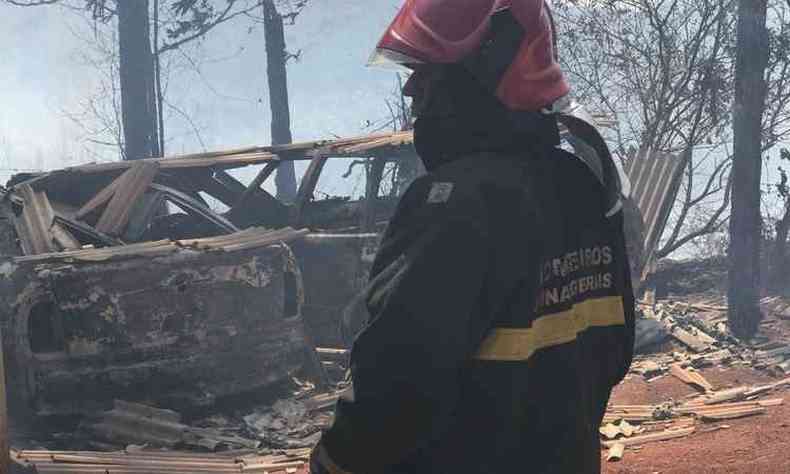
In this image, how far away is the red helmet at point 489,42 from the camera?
4.67 ft

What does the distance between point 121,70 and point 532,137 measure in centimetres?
1841

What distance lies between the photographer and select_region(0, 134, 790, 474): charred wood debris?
5.29 meters

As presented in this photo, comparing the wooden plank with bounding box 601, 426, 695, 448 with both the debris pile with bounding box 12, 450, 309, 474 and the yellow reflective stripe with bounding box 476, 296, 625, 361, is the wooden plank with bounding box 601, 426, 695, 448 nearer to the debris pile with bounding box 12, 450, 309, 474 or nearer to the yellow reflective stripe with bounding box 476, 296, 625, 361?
the debris pile with bounding box 12, 450, 309, 474

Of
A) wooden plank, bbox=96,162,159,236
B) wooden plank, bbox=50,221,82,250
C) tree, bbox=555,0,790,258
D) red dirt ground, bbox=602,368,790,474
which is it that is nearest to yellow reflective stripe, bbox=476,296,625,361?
red dirt ground, bbox=602,368,790,474

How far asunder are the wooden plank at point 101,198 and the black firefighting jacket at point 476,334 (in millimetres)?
6014

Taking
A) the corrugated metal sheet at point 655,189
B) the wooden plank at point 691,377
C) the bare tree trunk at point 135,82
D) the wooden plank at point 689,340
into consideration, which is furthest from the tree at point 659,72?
the bare tree trunk at point 135,82

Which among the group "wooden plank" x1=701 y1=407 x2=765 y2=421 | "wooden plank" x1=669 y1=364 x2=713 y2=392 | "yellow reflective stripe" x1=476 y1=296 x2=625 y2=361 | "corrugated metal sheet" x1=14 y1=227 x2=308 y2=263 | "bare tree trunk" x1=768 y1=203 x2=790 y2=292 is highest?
"corrugated metal sheet" x1=14 y1=227 x2=308 y2=263

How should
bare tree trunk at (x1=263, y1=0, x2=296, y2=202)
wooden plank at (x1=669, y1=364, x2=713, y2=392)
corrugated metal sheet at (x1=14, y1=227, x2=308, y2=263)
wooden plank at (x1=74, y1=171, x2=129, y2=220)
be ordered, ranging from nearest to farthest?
corrugated metal sheet at (x1=14, y1=227, x2=308, y2=263) → wooden plank at (x1=74, y1=171, x2=129, y2=220) → wooden plank at (x1=669, y1=364, x2=713, y2=392) → bare tree trunk at (x1=263, y1=0, x2=296, y2=202)

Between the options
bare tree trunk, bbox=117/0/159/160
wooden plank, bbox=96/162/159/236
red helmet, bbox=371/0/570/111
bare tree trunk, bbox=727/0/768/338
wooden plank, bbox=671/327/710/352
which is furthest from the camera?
bare tree trunk, bbox=117/0/159/160

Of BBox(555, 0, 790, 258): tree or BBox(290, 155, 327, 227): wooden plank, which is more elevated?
BBox(555, 0, 790, 258): tree

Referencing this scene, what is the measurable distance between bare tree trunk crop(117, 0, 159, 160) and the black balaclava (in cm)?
1751

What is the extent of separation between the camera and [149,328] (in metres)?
5.57

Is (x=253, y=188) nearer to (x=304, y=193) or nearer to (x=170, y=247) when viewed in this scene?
(x=304, y=193)

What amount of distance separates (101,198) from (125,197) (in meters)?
0.20
